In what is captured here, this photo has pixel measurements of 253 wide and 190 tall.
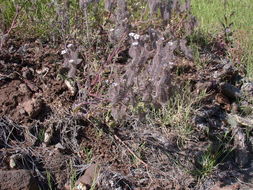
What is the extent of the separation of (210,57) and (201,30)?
18.8 inches

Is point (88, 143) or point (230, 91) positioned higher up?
point (230, 91)

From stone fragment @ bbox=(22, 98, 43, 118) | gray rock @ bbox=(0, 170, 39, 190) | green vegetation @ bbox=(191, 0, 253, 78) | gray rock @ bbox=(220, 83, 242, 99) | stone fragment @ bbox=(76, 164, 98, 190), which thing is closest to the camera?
gray rock @ bbox=(0, 170, 39, 190)

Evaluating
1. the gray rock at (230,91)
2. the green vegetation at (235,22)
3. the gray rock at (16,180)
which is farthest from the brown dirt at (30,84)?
the green vegetation at (235,22)

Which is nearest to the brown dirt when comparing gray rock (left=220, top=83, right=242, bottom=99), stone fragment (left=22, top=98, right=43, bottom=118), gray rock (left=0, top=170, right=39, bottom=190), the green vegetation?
stone fragment (left=22, top=98, right=43, bottom=118)

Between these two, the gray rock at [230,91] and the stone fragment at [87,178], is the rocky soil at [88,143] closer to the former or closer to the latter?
the stone fragment at [87,178]

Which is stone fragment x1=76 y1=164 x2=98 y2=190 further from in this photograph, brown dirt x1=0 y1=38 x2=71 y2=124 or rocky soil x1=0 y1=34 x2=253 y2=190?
brown dirt x1=0 y1=38 x2=71 y2=124

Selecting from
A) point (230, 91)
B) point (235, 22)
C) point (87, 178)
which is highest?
point (235, 22)

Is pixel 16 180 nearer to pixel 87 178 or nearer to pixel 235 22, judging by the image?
pixel 87 178

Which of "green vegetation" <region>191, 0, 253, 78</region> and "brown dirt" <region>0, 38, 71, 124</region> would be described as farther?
"green vegetation" <region>191, 0, 253, 78</region>

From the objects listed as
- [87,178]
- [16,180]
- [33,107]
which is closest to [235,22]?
[33,107]

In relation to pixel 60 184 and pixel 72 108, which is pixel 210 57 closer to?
pixel 72 108

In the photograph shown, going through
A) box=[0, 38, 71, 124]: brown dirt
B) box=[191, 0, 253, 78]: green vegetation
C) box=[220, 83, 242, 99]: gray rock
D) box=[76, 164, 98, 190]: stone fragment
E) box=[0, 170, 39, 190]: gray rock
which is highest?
box=[191, 0, 253, 78]: green vegetation

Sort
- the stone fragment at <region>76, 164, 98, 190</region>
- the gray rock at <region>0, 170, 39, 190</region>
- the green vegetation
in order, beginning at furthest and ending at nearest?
the green vegetation < the stone fragment at <region>76, 164, 98, 190</region> < the gray rock at <region>0, 170, 39, 190</region>

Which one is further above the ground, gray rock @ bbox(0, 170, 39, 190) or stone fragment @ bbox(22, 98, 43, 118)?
stone fragment @ bbox(22, 98, 43, 118)
